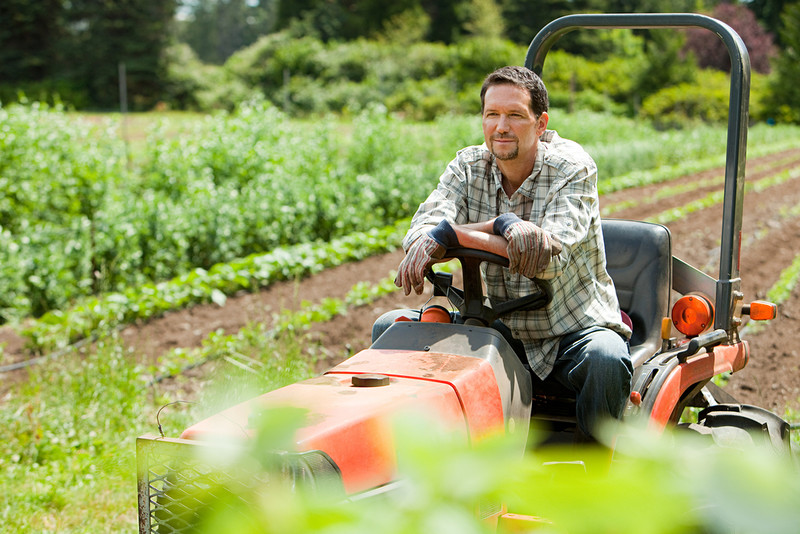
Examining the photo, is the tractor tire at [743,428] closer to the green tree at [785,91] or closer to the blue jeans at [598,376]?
the blue jeans at [598,376]

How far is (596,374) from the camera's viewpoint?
7.02 ft

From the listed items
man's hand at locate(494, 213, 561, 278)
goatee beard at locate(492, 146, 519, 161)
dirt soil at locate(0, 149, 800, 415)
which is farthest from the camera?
dirt soil at locate(0, 149, 800, 415)

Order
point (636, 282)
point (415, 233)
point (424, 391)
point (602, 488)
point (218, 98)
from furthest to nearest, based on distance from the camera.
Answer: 1. point (218, 98)
2. point (636, 282)
3. point (415, 233)
4. point (424, 391)
5. point (602, 488)

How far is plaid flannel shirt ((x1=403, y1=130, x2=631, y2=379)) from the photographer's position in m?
2.27

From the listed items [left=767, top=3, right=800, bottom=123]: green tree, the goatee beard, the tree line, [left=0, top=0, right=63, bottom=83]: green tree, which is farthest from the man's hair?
[left=767, top=3, right=800, bottom=123]: green tree

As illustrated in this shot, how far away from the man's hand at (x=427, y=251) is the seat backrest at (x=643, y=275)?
952 mm

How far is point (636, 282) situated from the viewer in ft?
9.16

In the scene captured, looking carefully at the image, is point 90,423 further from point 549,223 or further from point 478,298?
point 549,223

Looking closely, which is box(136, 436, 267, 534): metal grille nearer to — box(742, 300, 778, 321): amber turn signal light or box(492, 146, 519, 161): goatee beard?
box(492, 146, 519, 161): goatee beard

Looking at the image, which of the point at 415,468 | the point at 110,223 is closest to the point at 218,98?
the point at 110,223

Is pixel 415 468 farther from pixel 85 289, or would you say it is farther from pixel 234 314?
pixel 85 289

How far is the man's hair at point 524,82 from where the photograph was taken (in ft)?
7.70

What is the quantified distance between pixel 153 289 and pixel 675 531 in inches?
223

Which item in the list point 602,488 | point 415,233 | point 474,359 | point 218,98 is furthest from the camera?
point 218,98
